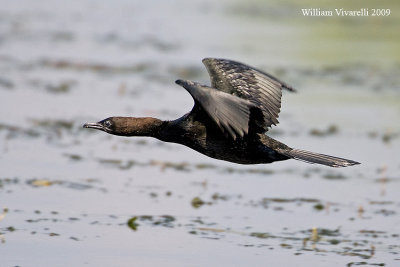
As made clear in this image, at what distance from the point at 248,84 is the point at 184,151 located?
2.75 meters

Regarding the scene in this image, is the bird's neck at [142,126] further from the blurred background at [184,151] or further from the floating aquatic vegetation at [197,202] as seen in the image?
the floating aquatic vegetation at [197,202]

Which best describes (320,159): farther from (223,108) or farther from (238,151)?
(223,108)

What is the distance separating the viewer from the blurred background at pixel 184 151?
7.18 meters

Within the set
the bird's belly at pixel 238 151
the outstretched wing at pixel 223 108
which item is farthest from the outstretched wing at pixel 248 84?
the outstretched wing at pixel 223 108

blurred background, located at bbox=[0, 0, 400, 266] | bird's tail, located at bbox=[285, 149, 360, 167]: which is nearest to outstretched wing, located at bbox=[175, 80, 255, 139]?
bird's tail, located at bbox=[285, 149, 360, 167]

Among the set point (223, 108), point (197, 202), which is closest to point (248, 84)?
point (197, 202)

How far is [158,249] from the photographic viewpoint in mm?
6988

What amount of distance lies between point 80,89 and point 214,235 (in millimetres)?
5624

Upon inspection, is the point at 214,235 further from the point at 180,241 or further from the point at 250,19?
the point at 250,19

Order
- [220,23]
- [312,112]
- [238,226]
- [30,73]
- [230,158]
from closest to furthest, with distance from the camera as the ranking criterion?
[230,158], [238,226], [312,112], [30,73], [220,23]

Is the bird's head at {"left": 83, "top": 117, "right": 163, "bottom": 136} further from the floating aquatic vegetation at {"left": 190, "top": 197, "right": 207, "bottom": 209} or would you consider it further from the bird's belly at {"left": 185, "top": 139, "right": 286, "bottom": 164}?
the floating aquatic vegetation at {"left": 190, "top": 197, "right": 207, "bottom": 209}

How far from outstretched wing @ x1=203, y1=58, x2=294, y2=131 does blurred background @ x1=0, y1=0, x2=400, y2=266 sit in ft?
3.31

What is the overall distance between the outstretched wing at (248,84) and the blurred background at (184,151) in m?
1.01

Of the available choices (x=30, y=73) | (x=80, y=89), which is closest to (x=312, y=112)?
(x=80, y=89)
